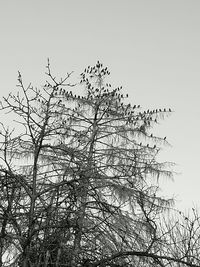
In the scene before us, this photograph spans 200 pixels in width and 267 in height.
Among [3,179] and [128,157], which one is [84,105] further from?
[3,179]

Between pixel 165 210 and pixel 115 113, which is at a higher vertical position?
pixel 115 113

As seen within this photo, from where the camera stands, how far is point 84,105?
45.8ft

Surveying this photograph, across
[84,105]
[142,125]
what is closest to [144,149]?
[142,125]

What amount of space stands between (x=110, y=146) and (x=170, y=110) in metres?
2.68

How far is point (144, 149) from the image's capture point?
523 inches

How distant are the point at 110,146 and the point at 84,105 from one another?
1936 mm

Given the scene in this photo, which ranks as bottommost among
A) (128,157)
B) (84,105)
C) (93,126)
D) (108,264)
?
(108,264)

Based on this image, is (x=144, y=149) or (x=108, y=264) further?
(x=144, y=149)

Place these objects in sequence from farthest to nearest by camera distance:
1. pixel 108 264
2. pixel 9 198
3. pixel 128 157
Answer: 1. pixel 128 157
2. pixel 9 198
3. pixel 108 264

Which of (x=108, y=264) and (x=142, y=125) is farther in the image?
(x=142, y=125)

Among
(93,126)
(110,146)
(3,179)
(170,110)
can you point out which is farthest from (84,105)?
(3,179)

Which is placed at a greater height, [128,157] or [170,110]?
[170,110]

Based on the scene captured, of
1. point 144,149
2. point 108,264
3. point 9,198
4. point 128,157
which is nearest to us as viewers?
point 108,264

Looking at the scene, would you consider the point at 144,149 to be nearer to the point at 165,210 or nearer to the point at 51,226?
the point at 165,210
